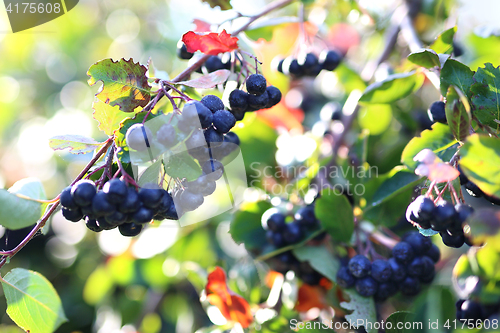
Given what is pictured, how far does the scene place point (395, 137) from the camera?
1.54m

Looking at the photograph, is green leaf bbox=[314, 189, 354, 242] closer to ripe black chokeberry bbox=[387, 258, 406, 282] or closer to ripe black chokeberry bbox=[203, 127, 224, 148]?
ripe black chokeberry bbox=[387, 258, 406, 282]

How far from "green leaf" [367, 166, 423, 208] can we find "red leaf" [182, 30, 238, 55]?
0.53 meters

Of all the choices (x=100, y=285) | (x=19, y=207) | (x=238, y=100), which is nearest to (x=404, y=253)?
(x=238, y=100)

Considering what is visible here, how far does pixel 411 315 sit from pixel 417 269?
117mm

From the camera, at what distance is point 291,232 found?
1.06m

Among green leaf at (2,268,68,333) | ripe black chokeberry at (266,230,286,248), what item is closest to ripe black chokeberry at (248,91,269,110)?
ripe black chokeberry at (266,230,286,248)

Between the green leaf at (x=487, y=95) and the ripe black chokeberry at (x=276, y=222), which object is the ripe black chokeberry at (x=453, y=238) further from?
the ripe black chokeberry at (x=276, y=222)

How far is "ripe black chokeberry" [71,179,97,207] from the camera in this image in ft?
2.08

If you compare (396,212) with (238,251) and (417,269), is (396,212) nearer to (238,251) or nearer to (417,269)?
(417,269)

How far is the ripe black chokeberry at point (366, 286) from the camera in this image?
3.09 ft

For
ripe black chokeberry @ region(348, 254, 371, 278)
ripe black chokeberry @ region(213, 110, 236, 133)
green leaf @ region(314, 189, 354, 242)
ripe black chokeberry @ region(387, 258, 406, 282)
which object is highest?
ripe black chokeberry @ region(213, 110, 236, 133)

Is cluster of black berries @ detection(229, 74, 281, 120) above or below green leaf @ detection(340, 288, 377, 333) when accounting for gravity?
above

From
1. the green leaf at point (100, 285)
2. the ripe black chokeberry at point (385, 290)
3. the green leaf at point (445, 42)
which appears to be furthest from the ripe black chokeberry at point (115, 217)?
the green leaf at point (100, 285)

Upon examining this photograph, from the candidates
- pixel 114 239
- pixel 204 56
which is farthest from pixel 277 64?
pixel 114 239
